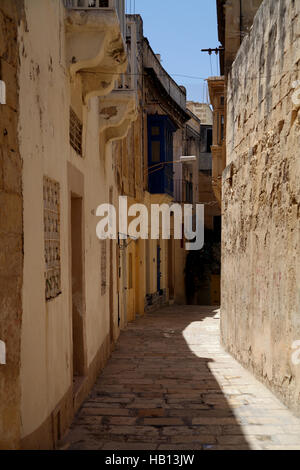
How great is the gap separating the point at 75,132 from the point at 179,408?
320 cm

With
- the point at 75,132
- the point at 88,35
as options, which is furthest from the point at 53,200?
the point at 88,35

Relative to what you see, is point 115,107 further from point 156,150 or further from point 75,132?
point 156,150

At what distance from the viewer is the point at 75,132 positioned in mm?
5539

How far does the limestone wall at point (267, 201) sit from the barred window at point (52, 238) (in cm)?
226

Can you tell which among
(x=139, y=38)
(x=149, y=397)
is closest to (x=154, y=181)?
(x=139, y=38)

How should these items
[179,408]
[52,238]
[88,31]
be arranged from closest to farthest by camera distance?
[52,238] → [88,31] → [179,408]

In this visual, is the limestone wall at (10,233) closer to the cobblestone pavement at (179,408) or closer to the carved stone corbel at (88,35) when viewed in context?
the cobblestone pavement at (179,408)

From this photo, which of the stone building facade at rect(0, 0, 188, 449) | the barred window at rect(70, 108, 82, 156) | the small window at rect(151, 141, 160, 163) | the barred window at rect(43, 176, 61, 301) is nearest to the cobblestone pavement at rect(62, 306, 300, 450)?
the stone building facade at rect(0, 0, 188, 449)

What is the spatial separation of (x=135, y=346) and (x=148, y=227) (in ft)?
26.8

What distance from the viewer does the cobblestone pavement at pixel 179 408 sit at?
4156 mm

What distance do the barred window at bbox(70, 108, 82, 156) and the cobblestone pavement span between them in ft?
9.29

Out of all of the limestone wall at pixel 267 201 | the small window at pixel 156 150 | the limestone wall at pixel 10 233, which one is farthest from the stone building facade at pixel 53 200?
the small window at pixel 156 150

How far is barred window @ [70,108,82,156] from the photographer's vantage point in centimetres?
533

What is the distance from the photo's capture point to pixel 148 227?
17.2 metres
